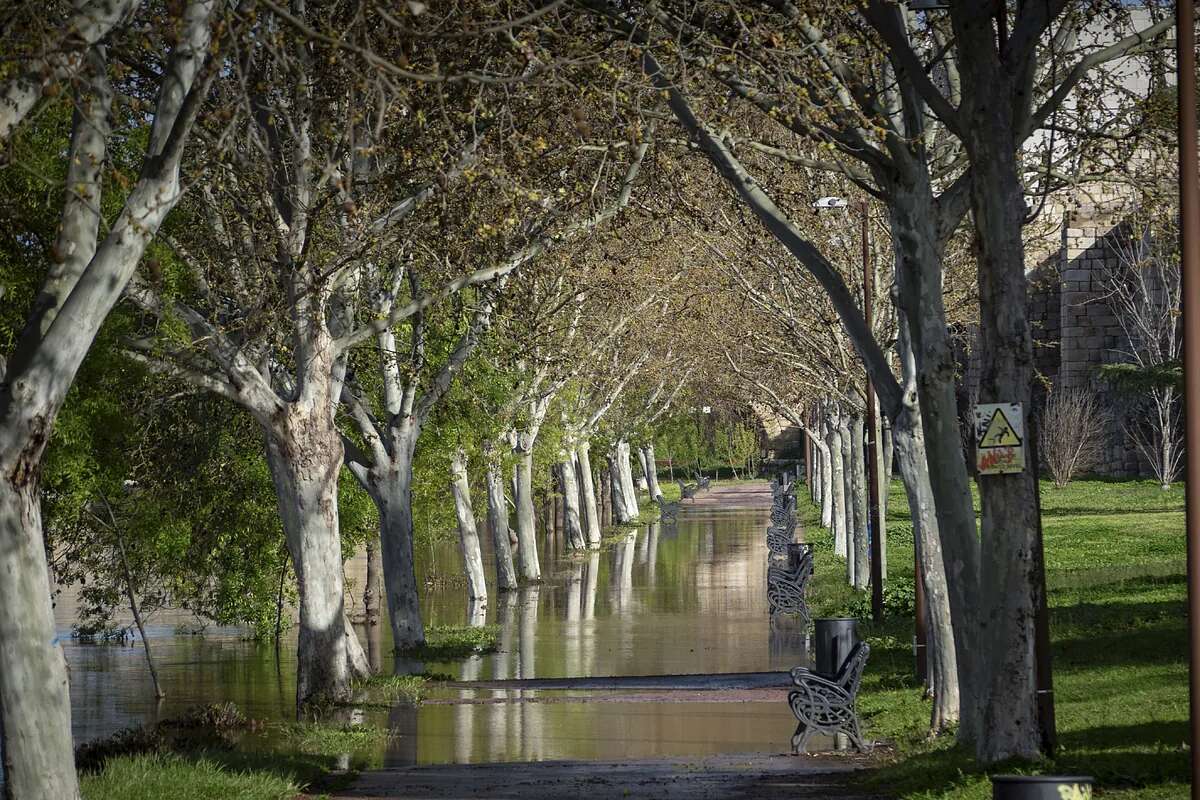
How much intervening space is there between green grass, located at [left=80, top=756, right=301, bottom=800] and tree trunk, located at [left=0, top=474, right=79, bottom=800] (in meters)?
1.74

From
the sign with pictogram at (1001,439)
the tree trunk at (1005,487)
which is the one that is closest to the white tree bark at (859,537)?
the tree trunk at (1005,487)

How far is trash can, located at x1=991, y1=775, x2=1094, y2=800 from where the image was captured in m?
7.80

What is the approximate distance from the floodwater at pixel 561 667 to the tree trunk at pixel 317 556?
1.06m

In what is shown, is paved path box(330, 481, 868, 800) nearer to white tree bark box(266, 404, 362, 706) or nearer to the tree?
the tree

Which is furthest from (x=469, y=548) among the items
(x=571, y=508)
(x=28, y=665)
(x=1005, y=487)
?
(x=28, y=665)

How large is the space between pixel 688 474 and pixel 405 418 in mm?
98032

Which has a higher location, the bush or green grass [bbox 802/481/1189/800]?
the bush

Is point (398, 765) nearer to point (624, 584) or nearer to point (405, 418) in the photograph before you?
point (405, 418)

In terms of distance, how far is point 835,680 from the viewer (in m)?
15.6

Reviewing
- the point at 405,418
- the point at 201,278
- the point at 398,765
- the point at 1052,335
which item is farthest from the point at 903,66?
the point at 1052,335

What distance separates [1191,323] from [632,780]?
6.76 metres

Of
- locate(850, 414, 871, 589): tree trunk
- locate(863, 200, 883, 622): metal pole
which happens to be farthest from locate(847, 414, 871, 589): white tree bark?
locate(863, 200, 883, 622): metal pole

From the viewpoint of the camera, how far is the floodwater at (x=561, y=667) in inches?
679

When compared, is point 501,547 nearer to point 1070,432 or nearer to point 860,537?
point 860,537
